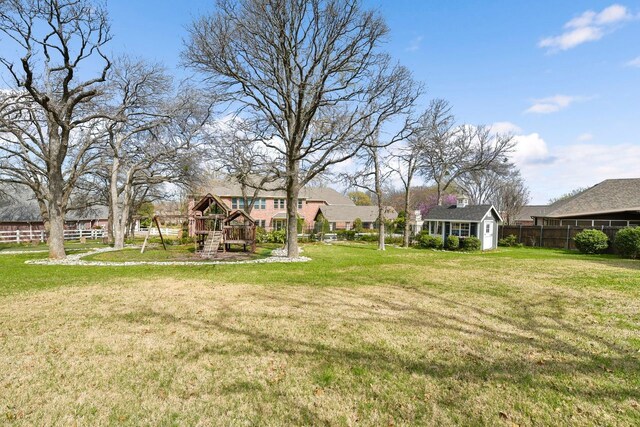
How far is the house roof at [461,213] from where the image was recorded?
26.0 meters

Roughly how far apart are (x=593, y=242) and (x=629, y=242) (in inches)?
128

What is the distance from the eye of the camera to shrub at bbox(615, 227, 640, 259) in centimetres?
1817

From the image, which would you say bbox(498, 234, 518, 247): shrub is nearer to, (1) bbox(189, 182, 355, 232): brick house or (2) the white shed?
(2) the white shed

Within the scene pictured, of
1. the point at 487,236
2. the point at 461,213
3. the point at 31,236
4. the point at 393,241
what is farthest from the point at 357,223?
the point at 31,236

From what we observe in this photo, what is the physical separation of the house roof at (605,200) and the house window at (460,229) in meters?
9.85

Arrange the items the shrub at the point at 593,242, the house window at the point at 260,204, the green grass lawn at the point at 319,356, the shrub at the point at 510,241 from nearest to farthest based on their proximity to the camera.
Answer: the green grass lawn at the point at 319,356
the shrub at the point at 593,242
the shrub at the point at 510,241
the house window at the point at 260,204

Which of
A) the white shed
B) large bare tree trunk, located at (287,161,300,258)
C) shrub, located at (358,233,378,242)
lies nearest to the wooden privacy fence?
the white shed

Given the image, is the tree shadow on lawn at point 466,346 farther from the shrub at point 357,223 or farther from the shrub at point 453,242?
the shrub at point 357,223

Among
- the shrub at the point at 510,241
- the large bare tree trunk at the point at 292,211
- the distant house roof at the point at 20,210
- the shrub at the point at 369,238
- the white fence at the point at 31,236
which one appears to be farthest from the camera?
the distant house roof at the point at 20,210

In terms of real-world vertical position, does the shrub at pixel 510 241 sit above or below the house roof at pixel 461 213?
below

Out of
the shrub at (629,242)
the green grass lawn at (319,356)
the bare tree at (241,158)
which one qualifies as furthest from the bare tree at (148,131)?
the shrub at (629,242)

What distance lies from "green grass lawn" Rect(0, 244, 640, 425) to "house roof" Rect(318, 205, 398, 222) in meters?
38.2

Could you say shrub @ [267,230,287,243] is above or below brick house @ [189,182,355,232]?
below

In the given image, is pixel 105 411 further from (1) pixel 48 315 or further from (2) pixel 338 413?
(1) pixel 48 315
